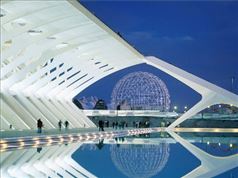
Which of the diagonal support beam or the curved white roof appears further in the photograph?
the diagonal support beam

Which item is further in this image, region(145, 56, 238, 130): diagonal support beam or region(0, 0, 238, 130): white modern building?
Answer: region(145, 56, 238, 130): diagonal support beam

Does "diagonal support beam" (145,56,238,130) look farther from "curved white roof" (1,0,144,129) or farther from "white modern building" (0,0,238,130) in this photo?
"curved white roof" (1,0,144,129)

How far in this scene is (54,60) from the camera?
34.4 meters

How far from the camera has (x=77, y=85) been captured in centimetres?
4369

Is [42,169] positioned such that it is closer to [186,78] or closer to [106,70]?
[186,78]

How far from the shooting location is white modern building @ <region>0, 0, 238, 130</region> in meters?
23.3

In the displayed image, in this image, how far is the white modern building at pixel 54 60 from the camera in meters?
23.3

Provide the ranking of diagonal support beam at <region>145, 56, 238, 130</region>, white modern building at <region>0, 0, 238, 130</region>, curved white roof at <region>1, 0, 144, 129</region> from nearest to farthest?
curved white roof at <region>1, 0, 144, 129</region>
white modern building at <region>0, 0, 238, 130</region>
diagonal support beam at <region>145, 56, 238, 130</region>

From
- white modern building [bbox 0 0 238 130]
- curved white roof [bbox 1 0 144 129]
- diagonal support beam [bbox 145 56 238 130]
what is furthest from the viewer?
diagonal support beam [bbox 145 56 238 130]

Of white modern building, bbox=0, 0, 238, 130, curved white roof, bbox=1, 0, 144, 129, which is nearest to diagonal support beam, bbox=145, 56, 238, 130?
white modern building, bbox=0, 0, 238, 130

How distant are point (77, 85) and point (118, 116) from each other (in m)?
27.3

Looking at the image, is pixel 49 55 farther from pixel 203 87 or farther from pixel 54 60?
pixel 203 87

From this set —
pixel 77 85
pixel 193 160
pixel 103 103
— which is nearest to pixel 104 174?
pixel 193 160

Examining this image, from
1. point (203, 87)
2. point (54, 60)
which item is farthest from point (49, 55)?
point (203, 87)
